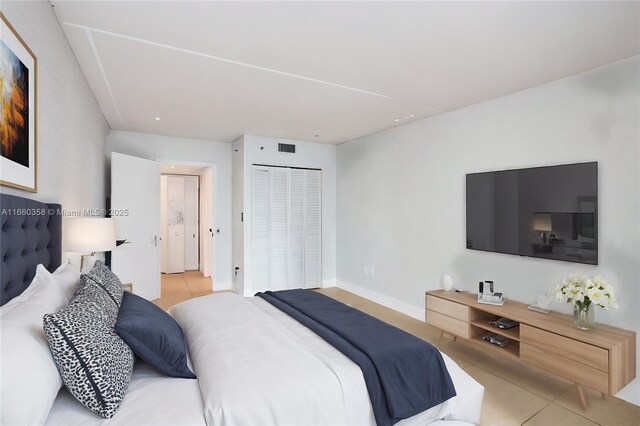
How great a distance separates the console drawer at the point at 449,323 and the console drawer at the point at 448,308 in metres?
0.04

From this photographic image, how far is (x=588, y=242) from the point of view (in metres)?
2.75

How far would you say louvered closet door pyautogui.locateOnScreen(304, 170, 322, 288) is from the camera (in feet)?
19.2

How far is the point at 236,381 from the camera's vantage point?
4.76 feet

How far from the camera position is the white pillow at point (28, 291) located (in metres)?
1.28

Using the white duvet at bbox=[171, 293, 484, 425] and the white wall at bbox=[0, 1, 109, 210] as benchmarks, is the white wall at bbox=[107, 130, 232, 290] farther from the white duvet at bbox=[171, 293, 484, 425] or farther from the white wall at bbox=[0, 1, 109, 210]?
the white duvet at bbox=[171, 293, 484, 425]

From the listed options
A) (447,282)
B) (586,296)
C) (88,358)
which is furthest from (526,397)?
(88,358)

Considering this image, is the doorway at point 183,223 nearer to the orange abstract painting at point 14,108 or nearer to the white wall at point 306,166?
the white wall at point 306,166

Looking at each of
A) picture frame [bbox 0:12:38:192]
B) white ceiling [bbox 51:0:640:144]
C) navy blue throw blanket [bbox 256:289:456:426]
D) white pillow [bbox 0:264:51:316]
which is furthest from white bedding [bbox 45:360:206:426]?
white ceiling [bbox 51:0:640:144]

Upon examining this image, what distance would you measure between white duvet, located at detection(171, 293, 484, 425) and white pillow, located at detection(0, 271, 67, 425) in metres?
0.54

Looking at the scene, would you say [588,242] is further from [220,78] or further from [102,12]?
[102,12]

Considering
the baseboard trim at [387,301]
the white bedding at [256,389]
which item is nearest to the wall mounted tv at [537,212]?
the baseboard trim at [387,301]

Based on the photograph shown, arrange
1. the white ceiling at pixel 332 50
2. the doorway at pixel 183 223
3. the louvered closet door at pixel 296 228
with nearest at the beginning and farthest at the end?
1. the white ceiling at pixel 332 50
2. the louvered closet door at pixel 296 228
3. the doorway at pixel 183 223

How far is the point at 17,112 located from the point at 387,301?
4415 millimetres

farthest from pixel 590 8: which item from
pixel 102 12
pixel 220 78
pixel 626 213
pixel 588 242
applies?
pixel 102 12
